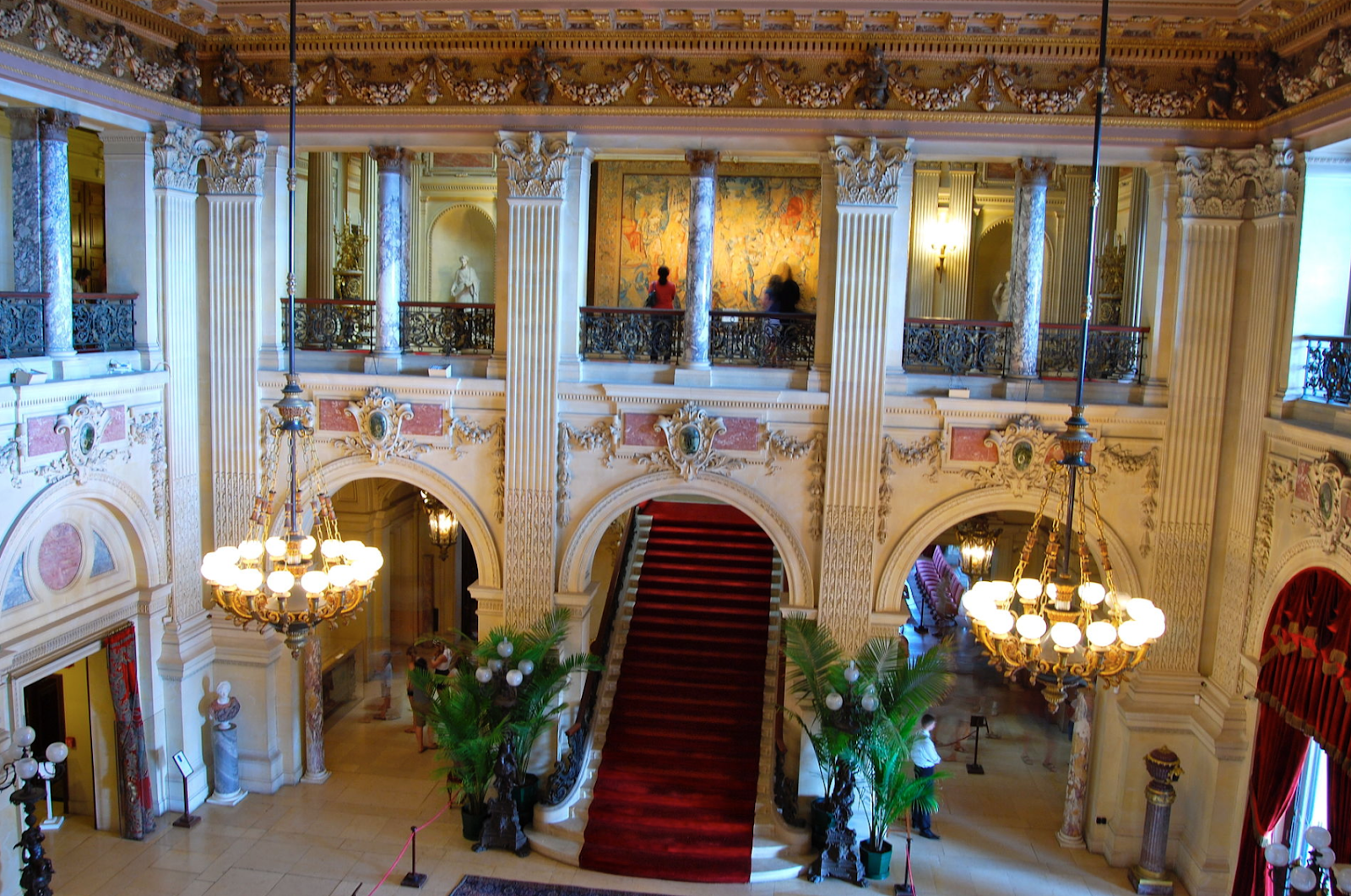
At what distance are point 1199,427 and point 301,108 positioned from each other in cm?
874

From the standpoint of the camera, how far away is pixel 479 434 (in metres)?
10.3

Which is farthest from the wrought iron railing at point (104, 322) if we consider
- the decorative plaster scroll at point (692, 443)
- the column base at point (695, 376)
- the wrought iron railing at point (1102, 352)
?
the wrought iron railing at point (1102, 352)

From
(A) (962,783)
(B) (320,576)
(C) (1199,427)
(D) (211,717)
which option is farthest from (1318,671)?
(D) (211,717)

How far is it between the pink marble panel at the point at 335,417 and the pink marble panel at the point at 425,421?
57cm

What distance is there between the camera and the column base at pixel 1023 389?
9672 millimetres

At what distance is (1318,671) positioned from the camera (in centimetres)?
767

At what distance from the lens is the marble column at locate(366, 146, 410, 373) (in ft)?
34.0

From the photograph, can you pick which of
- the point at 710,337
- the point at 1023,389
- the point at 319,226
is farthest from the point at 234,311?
the point at 1023,389

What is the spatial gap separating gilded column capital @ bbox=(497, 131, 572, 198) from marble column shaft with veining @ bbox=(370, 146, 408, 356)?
4.02 feet

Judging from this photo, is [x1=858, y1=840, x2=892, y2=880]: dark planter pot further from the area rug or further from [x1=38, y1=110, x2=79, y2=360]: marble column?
[x1=38, y1=110, x2=79, y2=360]: marble column

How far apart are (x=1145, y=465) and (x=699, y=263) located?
14.5 ft

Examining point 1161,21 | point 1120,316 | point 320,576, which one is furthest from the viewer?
point 1120,316

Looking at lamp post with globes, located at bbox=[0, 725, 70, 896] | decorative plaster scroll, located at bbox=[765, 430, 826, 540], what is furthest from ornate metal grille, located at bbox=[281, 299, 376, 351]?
lamp post with globes, located at bbox=[0, 725, 70, 896]

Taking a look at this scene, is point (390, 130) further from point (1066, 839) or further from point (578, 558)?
point (1066, 839)
